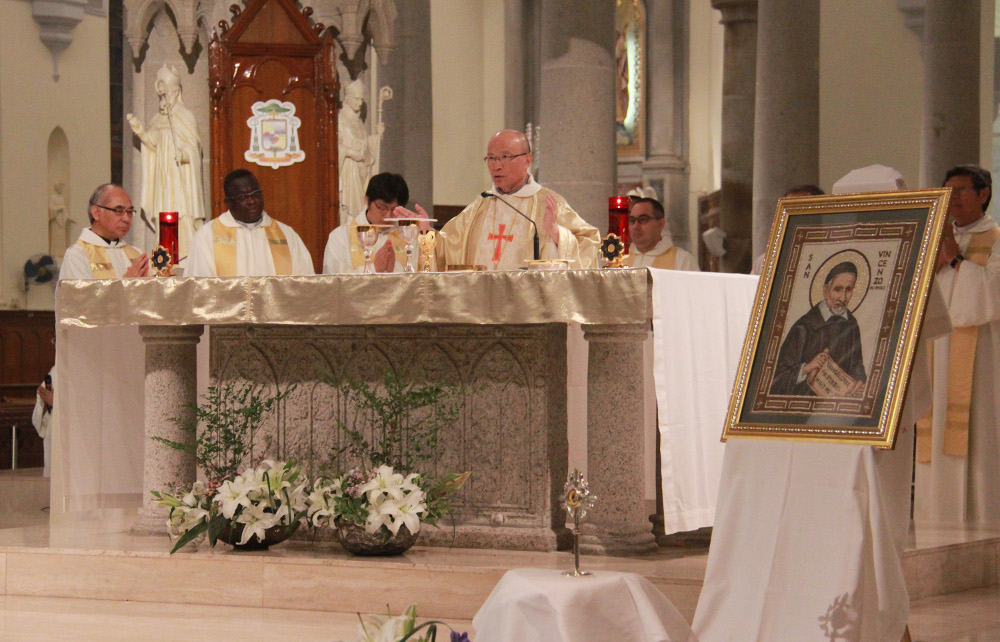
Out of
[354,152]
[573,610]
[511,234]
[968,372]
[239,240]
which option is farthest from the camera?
[354,152]

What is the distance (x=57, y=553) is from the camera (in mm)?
5918

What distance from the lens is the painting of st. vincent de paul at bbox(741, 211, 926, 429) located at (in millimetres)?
4078

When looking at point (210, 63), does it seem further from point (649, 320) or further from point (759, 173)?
point (759, 173)

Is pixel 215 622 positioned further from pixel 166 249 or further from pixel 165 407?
pixel 166 249

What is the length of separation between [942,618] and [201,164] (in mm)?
4908

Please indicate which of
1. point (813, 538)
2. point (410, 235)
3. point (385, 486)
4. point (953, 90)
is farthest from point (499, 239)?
point (953, 90)

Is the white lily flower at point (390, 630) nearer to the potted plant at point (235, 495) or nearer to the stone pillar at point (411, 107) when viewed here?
the potted plant at point (235, 495)

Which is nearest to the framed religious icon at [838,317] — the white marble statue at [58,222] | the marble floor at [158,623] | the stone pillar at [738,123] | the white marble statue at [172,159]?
the marble floor at [158,623]

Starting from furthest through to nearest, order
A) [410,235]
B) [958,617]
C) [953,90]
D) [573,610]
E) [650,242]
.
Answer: [953,90] < [650,242] < [410,235] < [958,617] < [573,610]

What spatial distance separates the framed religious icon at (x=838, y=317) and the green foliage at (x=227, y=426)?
8.17 ft

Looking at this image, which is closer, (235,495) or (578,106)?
(235,495)

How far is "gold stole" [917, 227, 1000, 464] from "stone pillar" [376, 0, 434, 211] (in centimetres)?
606

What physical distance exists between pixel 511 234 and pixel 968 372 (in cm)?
245

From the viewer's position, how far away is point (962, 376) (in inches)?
278
